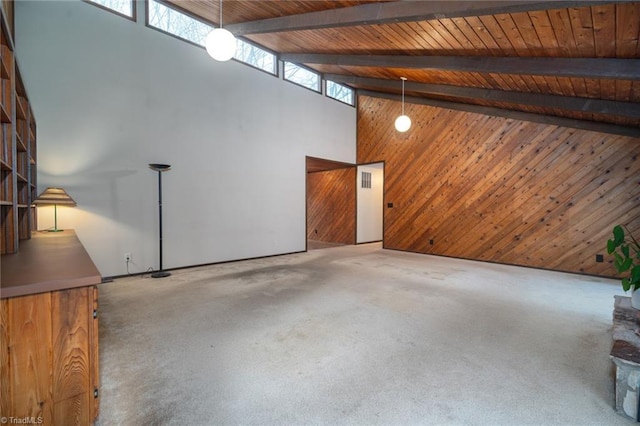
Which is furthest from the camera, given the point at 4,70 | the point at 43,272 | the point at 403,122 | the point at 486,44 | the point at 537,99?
the point at 403,122

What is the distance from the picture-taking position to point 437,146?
6797 millimetres

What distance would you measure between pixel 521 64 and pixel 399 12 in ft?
5.47

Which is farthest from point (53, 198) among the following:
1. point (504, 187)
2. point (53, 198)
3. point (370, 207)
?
point (370, 207)

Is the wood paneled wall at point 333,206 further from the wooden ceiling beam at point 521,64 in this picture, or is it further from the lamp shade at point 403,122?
the wooden ceiling beam at point 521,64

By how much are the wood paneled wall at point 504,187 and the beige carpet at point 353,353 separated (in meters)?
1.24

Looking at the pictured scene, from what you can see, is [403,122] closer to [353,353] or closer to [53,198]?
[353,353]

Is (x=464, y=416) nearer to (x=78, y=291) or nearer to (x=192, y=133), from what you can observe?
(x=78, y=291)

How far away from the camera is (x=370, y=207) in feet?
30.3

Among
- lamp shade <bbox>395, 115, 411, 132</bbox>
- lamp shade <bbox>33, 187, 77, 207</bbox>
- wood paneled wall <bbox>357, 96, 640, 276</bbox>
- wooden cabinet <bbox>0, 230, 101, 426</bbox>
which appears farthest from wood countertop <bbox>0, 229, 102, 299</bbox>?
wood paneled wall <bbox>357, 96, 640, 276</bbox>

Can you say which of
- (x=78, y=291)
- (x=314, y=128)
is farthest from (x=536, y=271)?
(x=78, y=291)

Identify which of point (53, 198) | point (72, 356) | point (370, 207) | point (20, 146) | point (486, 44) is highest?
point (486, 44)

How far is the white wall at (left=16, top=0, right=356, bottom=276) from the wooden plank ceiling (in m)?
1.10

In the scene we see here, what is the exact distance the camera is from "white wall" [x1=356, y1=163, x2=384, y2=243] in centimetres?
887

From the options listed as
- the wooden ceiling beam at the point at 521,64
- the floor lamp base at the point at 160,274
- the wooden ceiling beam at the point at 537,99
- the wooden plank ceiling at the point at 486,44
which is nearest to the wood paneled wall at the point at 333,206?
the wooden ceiling beam at the point at 537,99
